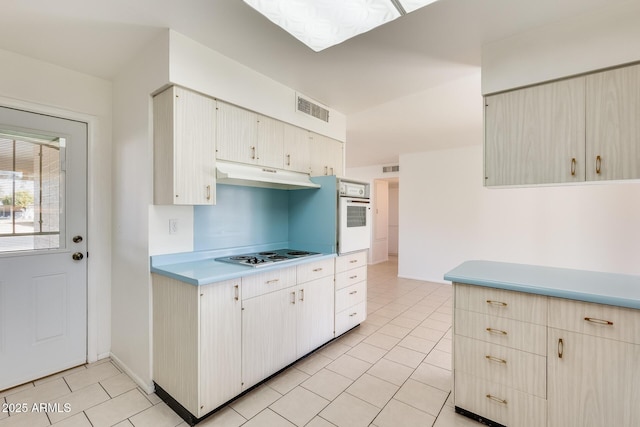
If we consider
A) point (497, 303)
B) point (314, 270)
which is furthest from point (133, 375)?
point (497, 303)

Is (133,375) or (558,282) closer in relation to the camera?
(558,282)

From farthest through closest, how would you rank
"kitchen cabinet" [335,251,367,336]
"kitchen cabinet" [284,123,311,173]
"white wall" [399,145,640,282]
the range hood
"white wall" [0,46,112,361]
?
"white wall" [399,145,640,282] → "kitchen cabinet" [335,251,367,336] → "kitchen cabinet" [284,123,311,173] → "white wall" [0,46,112,361] → the range hood

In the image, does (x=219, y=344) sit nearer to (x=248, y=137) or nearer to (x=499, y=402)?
(x=248, y=137)

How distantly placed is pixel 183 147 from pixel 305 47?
120 cm

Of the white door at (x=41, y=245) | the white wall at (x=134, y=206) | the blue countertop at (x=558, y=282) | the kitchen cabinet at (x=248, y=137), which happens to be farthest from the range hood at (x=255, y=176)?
the blue countertop at (x=558, y=282)

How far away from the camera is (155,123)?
2.15m

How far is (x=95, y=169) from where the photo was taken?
8.58 feet

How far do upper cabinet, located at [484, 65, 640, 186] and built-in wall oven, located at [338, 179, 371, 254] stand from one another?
128 centimetres

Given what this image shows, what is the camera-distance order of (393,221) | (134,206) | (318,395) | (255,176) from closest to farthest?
(318,395) → (134,206) → (255,176) → (393,221)

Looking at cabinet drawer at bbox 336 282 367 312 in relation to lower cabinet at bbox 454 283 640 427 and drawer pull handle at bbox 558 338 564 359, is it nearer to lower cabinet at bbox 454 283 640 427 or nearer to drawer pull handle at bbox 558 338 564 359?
lower cabinet at bbox 454 283 640 427

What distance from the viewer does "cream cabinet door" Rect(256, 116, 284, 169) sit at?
8.45 feet

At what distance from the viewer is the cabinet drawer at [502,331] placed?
1.64 meters

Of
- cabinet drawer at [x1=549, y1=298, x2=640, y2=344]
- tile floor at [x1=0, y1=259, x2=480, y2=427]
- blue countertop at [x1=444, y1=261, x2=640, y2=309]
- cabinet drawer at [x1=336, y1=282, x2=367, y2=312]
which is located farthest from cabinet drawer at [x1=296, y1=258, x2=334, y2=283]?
cabinet drawer at [x1=549, y1=298, x2=640, y2=344]

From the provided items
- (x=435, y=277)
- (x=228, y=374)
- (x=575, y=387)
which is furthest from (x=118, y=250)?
(x=435, y=277)
